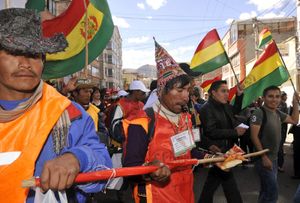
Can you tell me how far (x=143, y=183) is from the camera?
280 cm

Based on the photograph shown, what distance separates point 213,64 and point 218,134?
10.0 feet

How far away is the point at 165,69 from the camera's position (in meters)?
3.27

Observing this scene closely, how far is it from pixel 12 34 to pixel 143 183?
173 cm

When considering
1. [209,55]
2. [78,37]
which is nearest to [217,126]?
[78,37]

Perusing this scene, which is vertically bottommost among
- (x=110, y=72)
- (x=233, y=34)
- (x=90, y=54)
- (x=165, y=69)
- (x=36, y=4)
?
(x=165, y=69)

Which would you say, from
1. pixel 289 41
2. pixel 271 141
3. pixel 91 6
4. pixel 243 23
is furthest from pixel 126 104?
pixel 243 23

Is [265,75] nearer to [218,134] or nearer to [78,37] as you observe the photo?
[218,134]

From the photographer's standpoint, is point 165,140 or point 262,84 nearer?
point 165,140

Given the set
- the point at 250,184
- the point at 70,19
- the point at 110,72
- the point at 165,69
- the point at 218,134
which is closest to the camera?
the point at 165,69

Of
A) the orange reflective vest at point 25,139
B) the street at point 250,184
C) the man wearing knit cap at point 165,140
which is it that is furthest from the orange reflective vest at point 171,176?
the street at point 250,184

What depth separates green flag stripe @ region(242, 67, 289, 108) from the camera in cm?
666

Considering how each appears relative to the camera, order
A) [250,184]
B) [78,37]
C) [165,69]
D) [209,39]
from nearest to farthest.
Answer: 1. [165,69]
2. [78,37]
3. [250,184]
4. [209,39]

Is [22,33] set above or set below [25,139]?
above

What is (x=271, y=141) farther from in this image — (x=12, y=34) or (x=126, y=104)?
(x=12, y=34)
